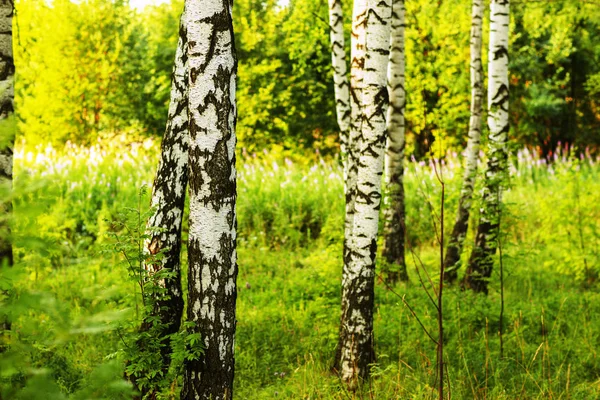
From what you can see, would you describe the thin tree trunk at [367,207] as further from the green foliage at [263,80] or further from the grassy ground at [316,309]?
the green foliage at [263,80]

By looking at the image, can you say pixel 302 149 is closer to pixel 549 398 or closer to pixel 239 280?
pixel 239 280

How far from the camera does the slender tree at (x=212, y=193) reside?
10.9 feet

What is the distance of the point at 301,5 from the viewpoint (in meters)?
8.82

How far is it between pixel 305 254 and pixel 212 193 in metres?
5.69

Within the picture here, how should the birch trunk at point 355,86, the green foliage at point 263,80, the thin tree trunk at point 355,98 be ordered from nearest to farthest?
the thin tree trunk at point 355,98
the birch trunk at point 355,86
the green foliage at point 263,80

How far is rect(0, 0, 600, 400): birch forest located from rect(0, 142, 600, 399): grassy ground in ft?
0.07

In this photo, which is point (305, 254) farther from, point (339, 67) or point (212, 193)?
point (212, 193)

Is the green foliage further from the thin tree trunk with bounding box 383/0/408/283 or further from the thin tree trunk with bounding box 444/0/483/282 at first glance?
the thin tree trunk with bounding box 383/0/408/283

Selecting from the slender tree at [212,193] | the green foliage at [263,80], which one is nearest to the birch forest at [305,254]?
the slender tree at [212,193]

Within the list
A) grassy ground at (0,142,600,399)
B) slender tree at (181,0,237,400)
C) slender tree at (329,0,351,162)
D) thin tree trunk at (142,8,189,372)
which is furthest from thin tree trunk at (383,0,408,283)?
slender tree at (181,0,237,400)

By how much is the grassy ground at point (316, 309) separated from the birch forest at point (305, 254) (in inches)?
0.8

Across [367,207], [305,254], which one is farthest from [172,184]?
[305,254]

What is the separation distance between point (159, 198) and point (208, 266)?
2.55 feet

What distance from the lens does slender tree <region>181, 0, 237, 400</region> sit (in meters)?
3.32
